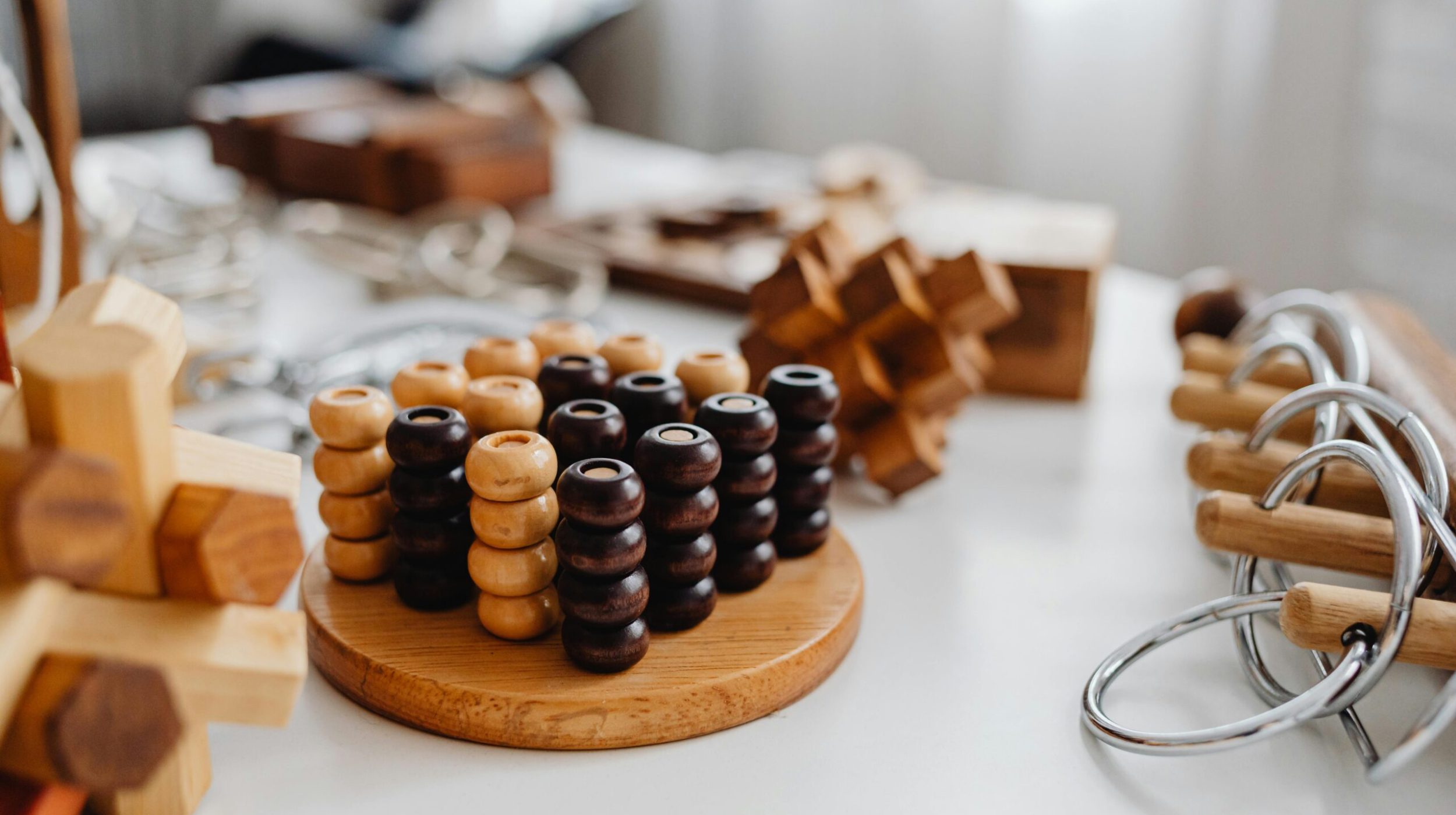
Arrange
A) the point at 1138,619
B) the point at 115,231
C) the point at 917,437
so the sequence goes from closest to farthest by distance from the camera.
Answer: the point at 1138,619
the point at 917,437
the point at 115,231

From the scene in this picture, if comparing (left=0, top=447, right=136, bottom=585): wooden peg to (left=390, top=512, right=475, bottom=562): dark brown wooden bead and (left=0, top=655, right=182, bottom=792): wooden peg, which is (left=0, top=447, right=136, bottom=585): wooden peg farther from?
(left=390, top=512, right=475, bottom=562): dark brown wooden bead

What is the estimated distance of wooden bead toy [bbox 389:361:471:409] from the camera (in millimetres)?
487

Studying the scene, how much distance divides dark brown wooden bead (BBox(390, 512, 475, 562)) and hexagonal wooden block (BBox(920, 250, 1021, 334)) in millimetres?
304

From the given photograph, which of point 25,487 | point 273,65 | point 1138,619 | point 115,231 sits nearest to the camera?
point 25,487

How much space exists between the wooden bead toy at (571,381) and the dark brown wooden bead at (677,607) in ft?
0.34

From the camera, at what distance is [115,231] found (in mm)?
1012

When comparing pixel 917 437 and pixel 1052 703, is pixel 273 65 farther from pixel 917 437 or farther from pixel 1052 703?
pixel 1052 703

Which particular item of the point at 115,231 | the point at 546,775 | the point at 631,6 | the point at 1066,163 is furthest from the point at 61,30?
the point at 631,6

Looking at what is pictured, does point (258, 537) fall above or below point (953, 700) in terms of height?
above

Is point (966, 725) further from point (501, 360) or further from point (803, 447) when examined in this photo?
point (501, 360)

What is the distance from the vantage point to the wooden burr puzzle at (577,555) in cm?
40

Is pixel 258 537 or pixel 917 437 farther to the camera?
pixel 917 437

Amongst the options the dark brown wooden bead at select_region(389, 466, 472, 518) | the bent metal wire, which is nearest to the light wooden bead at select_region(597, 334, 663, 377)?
the dark brown wooden bead at select_region(389, 466, 472, 518)

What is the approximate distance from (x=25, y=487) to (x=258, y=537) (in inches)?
3.0
